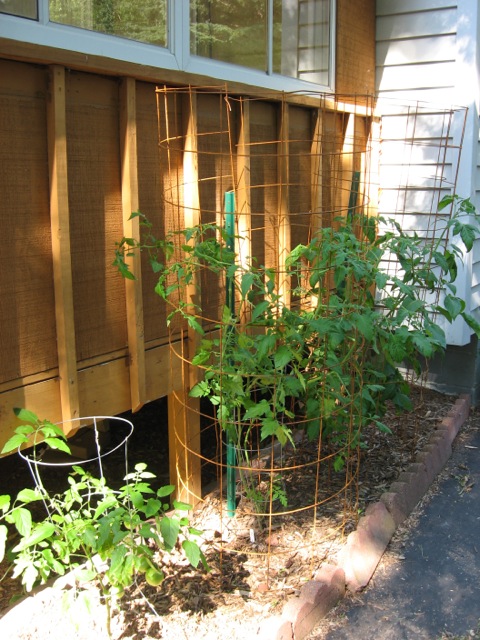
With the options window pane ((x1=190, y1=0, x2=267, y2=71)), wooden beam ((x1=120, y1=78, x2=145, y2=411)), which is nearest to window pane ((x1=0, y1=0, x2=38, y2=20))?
wooden beam ((x1=120, y1=78, x2=145, y2=411))

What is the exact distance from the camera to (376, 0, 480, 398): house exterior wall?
17.5 ft

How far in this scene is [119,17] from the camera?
3482 millimetres

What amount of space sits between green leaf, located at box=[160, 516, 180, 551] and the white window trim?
1965mm

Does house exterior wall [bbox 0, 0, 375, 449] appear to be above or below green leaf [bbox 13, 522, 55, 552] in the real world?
above

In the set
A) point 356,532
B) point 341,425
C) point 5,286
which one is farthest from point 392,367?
point 5,286

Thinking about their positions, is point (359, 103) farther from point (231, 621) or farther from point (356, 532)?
point (231, 621)

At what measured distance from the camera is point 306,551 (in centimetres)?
349

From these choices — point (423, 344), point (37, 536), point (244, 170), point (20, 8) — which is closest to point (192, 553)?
point (37, 536)

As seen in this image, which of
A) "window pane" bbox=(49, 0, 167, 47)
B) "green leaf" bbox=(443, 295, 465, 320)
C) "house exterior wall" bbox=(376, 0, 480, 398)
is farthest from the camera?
"house exterior wall" bbox=(376, 0, 480, 398)

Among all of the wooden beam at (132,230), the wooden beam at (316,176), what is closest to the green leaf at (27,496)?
the wooden beam at (132,230)

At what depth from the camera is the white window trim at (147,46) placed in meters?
3.01

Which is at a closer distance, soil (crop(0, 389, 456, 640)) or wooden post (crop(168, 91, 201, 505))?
soil (crop(0, 389, 456, 640))

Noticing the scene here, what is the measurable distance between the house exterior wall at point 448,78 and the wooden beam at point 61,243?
2856 mm

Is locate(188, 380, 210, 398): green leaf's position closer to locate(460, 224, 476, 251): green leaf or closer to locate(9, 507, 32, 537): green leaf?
locate(9, 507, 32, 537): green leaf
